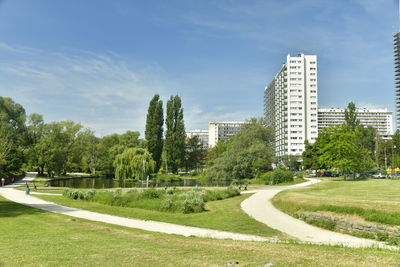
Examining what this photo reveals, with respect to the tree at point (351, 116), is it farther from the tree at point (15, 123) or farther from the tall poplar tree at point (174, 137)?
the tree at point (15, 123)

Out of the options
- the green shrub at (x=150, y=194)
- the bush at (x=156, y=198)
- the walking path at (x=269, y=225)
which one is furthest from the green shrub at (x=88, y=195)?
the walking path at (x=269, y=225)

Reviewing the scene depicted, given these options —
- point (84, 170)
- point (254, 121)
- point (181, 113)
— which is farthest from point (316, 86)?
point (84, 170)

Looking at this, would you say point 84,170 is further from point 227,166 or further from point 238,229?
point 238,229

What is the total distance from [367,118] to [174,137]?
15256 cm

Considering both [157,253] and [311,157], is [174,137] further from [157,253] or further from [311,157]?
[157,253]

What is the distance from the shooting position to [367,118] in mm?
184750

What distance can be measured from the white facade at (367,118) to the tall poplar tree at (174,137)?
124 meters

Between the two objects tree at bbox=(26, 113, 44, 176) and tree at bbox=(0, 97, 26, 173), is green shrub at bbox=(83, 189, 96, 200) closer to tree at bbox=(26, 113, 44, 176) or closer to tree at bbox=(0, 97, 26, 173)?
tree at bbox=(0, 97, 26, 173)

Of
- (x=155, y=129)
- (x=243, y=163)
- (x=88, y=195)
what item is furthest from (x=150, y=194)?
(x=155, y=129)

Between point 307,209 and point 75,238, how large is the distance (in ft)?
39.9

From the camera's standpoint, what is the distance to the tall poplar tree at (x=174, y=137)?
7612cm

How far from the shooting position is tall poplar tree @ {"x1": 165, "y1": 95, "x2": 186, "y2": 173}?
76.1 m

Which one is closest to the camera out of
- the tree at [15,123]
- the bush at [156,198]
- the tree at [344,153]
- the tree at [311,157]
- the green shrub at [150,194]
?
the bush at [156,198]

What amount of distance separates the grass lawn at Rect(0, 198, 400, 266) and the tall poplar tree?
213 ft
